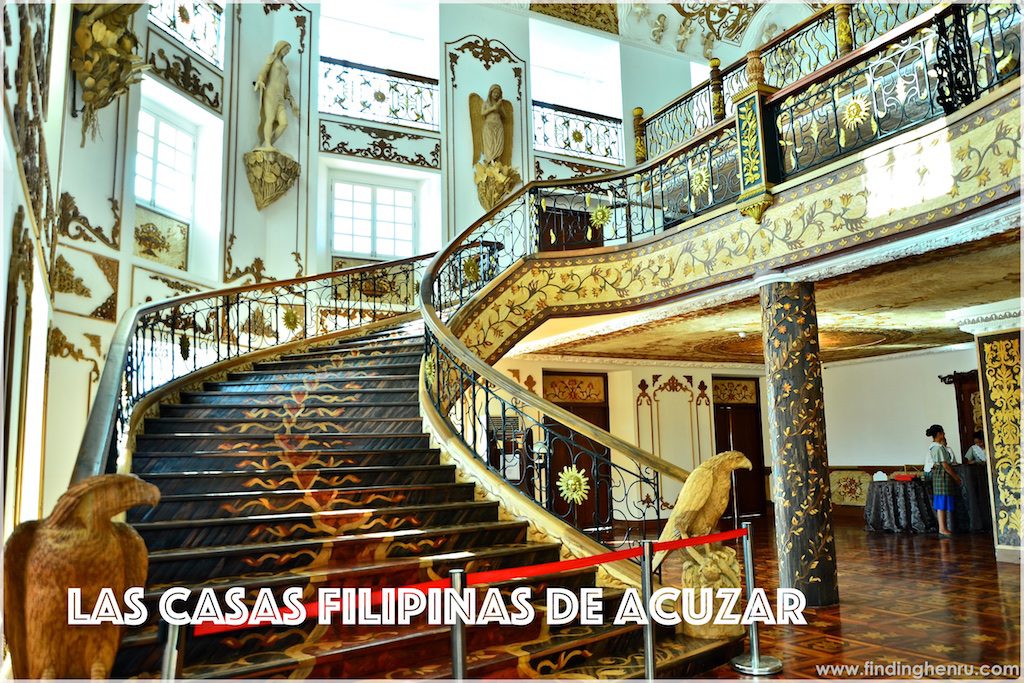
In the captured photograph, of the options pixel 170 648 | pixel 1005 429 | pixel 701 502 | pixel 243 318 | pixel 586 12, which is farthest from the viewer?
pixel 586 12

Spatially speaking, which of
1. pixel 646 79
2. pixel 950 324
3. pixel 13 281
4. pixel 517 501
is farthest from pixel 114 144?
pixel 950 324

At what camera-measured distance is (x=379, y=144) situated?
10.2m

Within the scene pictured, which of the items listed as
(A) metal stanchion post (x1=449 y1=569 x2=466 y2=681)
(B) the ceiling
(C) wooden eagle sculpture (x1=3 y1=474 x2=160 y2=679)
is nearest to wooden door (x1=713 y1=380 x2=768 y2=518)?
(B) the ceiling

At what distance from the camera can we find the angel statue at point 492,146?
10.6 metres

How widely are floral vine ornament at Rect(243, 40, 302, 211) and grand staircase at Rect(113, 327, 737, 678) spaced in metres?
4.17

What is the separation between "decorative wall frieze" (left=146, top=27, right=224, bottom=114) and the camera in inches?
318

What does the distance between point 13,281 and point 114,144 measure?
5.07 m

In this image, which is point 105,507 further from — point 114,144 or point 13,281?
point 114,144

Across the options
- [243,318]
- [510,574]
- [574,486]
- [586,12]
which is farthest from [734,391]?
[510,574]

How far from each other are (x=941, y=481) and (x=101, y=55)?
1035 cm

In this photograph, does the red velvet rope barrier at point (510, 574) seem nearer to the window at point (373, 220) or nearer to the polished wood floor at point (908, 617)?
the polished wood floor at point (908, 617)

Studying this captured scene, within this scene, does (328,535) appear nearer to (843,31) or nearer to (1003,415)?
(843,31)

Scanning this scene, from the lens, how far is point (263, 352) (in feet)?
22.5

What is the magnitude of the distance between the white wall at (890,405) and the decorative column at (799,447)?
636 cm
